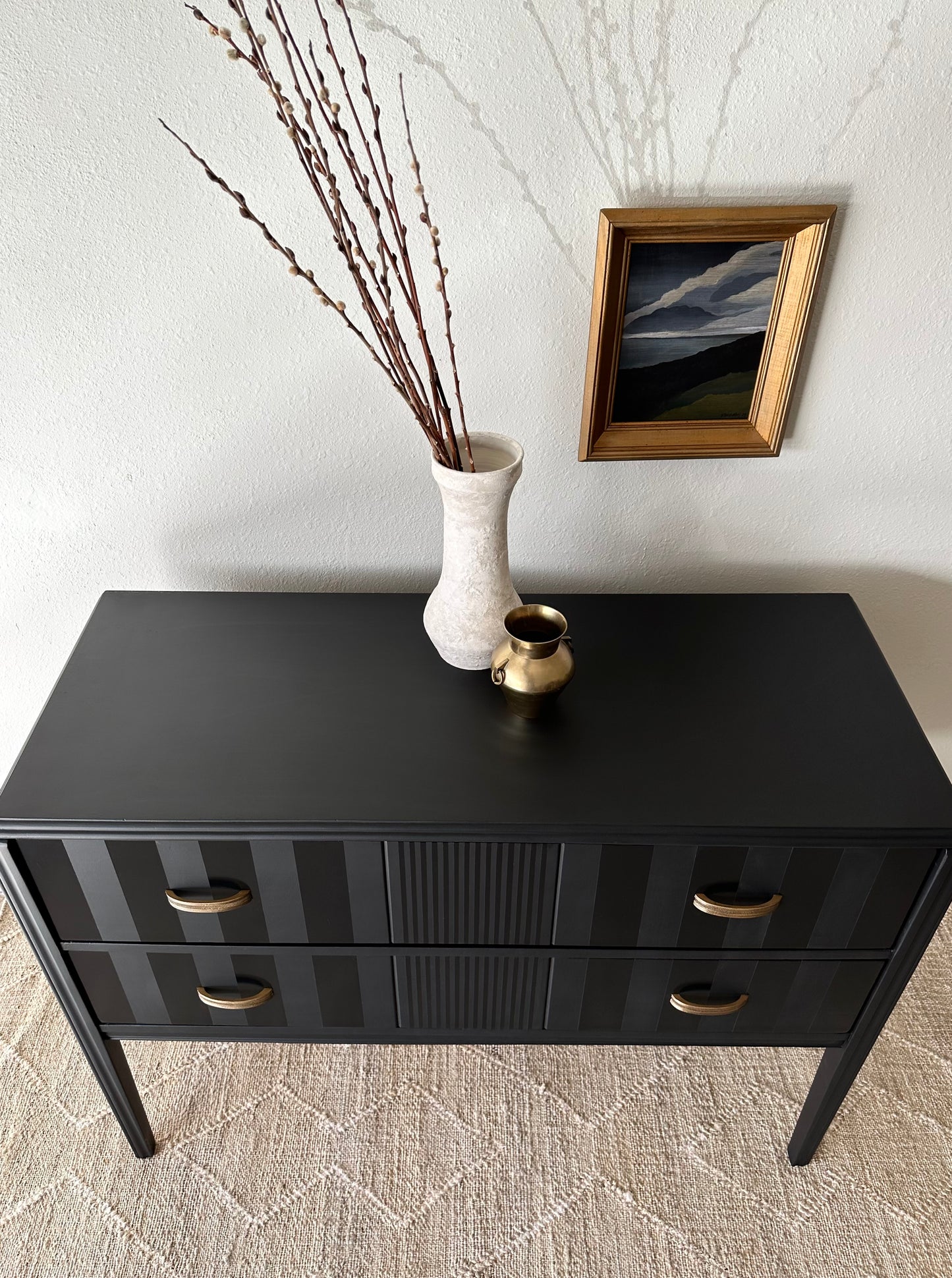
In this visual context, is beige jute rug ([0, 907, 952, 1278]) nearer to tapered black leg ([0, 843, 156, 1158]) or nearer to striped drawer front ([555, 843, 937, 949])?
tapered black leg ([0, 843, 156, 1158])

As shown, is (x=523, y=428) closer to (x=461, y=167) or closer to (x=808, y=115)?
(x=461, y=167)

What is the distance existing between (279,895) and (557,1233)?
71 centimetres

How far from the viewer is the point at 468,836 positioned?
1045 millimetres

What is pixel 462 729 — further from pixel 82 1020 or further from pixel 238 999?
pixel 82 1020

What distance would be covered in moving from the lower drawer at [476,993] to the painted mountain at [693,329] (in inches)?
28.7

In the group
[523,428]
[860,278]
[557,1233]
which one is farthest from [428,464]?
[557,1233]

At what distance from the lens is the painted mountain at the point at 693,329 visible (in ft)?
3.81

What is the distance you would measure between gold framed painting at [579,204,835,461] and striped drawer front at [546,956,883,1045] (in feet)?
2.24

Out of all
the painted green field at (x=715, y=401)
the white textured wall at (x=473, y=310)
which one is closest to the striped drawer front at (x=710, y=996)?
the white textured wall at (x=473, y=310)

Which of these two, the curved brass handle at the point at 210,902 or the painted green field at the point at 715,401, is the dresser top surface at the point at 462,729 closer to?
the curved brass handle at the point at 210,902

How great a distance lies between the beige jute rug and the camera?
4.39 ft

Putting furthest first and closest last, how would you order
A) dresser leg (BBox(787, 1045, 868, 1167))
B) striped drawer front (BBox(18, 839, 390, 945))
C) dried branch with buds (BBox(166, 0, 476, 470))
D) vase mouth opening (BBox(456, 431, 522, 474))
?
dresser leg (BBox(787, 1045, 868, 1167))
vase mouth opening (BBox(456, 431, 522, 474))
striped drawer front (BBox(18, 839, 390, 945))
dried branch with buds (BBox(166, 0, 476, 470))

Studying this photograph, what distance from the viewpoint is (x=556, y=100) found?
106cm

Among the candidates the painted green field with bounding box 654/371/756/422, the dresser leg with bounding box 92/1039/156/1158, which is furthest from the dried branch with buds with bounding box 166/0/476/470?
the dresser leg with bounding box 92/1039/156/1158
